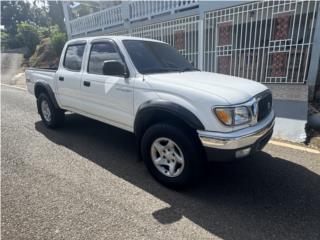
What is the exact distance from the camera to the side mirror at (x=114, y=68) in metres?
3.28

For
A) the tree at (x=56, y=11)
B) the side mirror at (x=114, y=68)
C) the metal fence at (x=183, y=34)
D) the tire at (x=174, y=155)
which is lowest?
the tire at (x=174, y=155)

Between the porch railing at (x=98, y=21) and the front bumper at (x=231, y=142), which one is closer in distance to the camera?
the front bumper at (x=231, y=142)

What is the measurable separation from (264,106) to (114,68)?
2024mm

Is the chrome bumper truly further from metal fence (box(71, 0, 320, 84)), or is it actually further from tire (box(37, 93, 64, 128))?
metal fence (box(71, 0, 320, 84))

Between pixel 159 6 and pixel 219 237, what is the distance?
30.4 feet

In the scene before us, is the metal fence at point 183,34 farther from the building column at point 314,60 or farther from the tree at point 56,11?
the tree at point 56,11

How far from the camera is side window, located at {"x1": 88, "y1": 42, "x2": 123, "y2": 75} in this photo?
3738mm

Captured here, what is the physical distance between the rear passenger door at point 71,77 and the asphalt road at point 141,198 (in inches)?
34.4

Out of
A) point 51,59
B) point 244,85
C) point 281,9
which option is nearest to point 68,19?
point 51,59

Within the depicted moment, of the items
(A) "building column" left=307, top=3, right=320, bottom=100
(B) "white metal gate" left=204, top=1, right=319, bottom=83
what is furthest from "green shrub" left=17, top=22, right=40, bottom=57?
(A) "building column" left=307, top=3, right=320, bottom=100

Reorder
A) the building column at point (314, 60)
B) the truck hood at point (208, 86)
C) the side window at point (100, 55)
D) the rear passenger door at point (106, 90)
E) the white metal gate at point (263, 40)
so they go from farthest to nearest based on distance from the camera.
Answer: the white metal gate at point (263, 40) → the building column at point (314, 60) → the side window at point (100, 55) → the rear passenger door at point (106, 90) → the truck hood at point (208, 86)

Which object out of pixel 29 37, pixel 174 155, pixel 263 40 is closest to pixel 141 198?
pixel 174 155

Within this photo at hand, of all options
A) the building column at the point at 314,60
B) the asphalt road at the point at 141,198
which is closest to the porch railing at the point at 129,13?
the building column at the point at 314,60

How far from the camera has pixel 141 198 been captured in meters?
2.95
